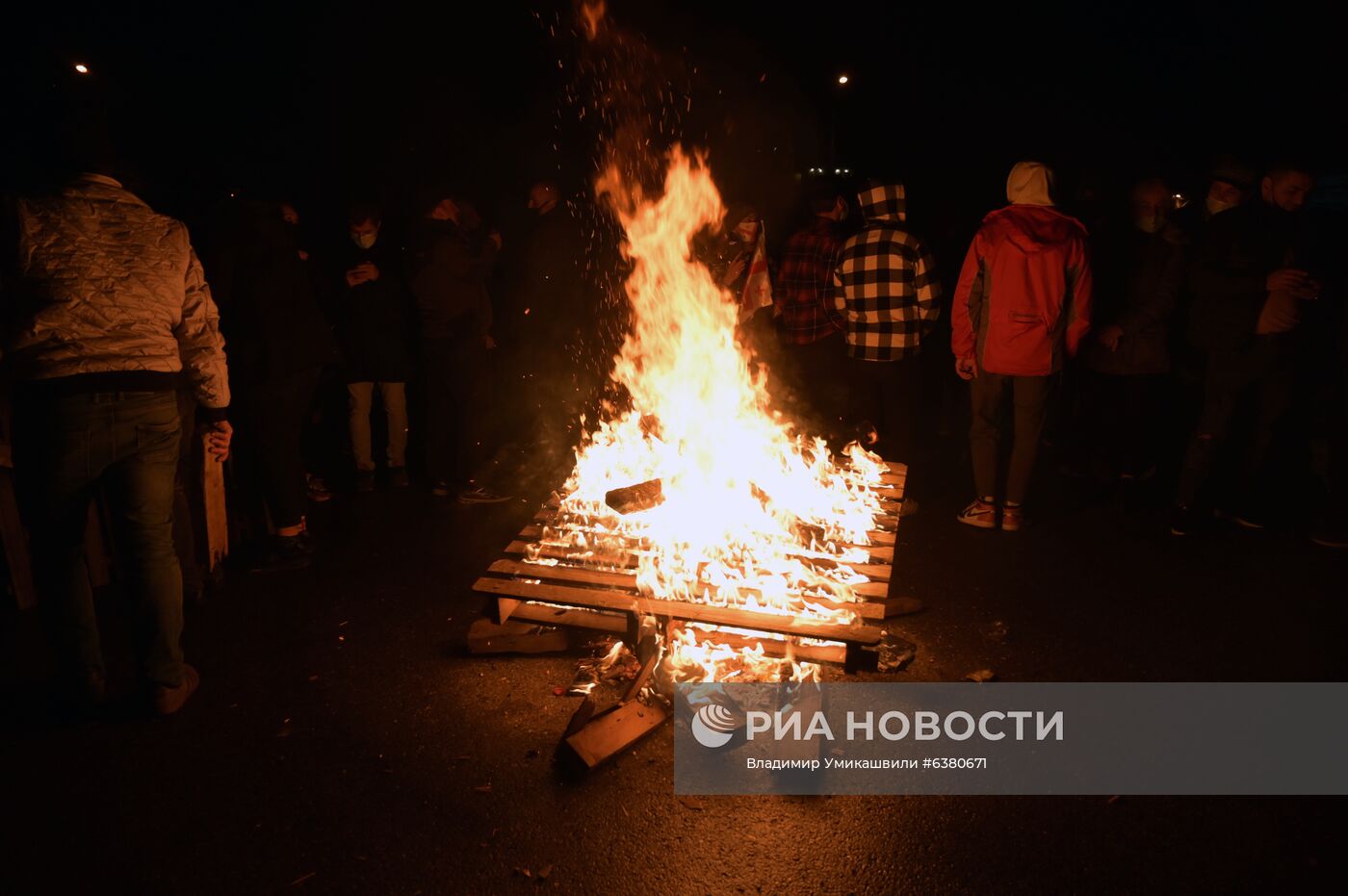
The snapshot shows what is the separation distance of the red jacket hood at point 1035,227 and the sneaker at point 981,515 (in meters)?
1.93

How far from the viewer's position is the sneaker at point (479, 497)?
6.32 meters

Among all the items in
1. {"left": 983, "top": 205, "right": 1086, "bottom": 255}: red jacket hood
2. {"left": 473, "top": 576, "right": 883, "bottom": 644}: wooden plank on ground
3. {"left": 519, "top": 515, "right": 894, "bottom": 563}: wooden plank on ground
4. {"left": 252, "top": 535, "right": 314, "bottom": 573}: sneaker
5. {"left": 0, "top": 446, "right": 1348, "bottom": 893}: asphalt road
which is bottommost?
{"left": 0, "top": 446, "right": 1348, "bottom": 893}: asphalt road

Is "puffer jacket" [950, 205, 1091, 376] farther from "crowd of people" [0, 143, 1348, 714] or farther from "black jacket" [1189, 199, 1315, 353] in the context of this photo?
"black jacket" [1189, 199, 1315, 353]

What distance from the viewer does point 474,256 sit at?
7.43 metres

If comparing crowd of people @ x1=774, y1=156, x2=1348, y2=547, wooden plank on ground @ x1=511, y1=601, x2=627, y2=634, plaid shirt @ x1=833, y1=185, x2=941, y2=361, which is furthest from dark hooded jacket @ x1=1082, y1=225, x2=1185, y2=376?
wooden plank on ground @ x1=511, y1=601, x2=627, y2=634

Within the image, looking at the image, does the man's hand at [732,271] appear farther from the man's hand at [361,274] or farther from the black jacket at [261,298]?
the black jacket at [261,298]

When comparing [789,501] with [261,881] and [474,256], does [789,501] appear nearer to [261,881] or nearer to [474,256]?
[261,881]

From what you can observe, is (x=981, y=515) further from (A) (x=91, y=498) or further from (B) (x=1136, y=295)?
(A) (x=91, y=498)

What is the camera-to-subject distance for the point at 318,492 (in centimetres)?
634

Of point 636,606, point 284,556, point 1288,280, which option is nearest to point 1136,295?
point 1288,280

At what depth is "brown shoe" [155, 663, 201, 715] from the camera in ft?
11.4

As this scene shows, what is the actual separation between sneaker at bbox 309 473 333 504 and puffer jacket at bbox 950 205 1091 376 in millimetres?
5457

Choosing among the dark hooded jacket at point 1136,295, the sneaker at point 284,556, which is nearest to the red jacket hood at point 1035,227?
the dark hooded jacket at point 1136,295

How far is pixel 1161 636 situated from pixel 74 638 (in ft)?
18.2
